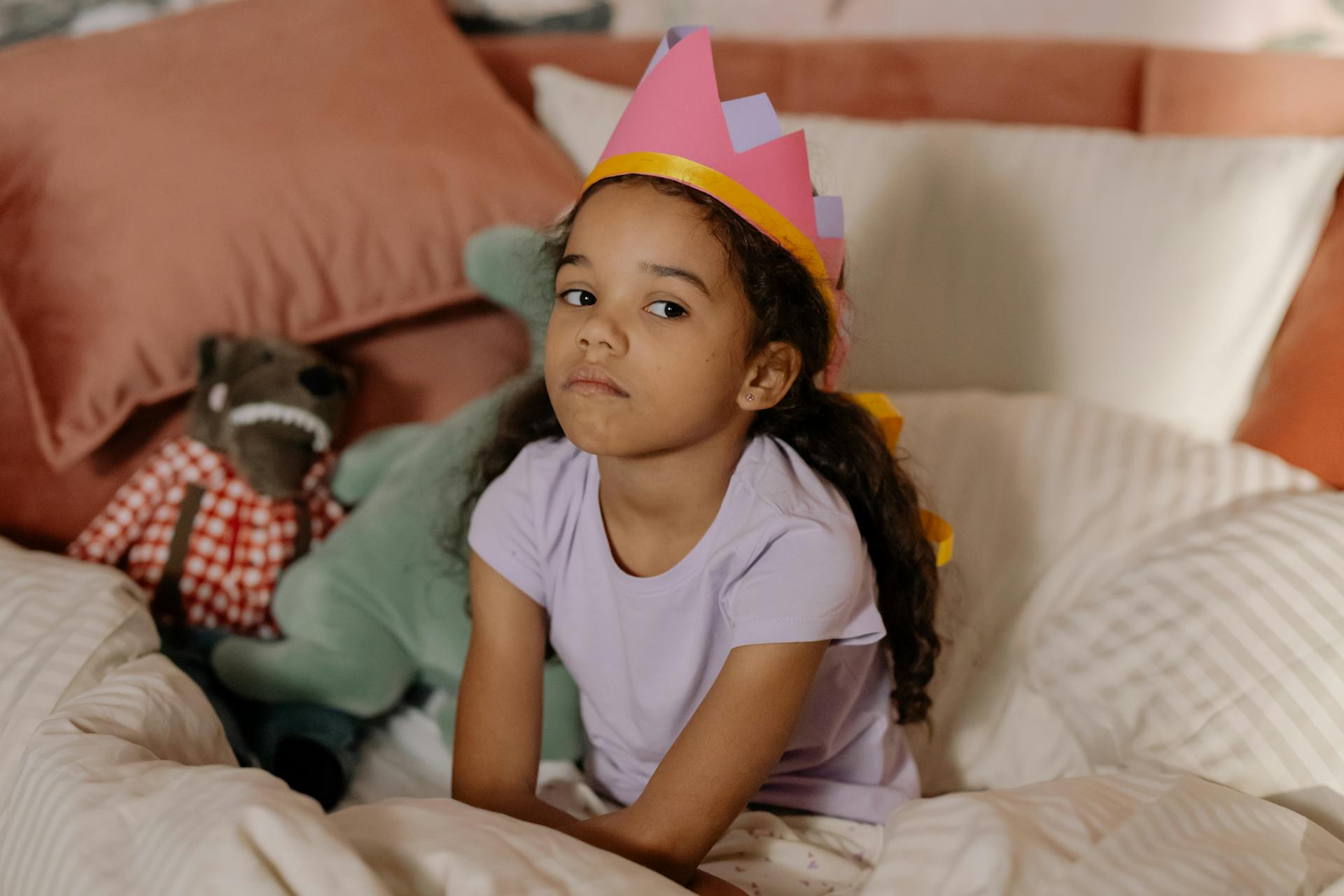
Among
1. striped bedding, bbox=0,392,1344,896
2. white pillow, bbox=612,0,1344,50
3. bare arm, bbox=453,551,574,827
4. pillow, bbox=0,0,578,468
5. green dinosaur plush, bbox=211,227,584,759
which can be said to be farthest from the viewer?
white pillow, bbox=612,0,1344,50

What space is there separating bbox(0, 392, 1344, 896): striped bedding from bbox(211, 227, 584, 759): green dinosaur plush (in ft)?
0.56

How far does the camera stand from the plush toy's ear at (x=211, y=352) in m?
Answer: 1.16

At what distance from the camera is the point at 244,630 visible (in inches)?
44.5

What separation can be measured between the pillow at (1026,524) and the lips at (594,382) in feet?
1.45

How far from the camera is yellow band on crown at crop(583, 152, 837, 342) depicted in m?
0.76

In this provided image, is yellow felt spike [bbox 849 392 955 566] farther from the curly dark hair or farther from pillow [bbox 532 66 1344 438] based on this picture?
pillow [bbox 532 66 1344 438]

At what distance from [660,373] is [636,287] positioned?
0.06m

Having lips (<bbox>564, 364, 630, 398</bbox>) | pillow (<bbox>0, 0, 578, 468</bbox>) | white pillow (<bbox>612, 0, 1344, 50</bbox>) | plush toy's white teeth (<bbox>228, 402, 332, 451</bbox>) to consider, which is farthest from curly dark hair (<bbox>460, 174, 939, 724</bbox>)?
white pillow (<bbox>612, 0, 1344, 50</bbox>)

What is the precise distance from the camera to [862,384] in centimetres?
126

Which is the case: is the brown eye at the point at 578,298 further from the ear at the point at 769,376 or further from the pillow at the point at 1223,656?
the pillow at the point at 1223,656

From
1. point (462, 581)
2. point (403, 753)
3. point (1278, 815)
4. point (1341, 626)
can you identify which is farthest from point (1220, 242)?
point (403, 753)

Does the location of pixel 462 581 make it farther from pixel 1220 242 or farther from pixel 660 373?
pixel 1220 242

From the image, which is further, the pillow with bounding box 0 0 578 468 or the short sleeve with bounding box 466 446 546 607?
the pillow with bounding box 0 0 578 468

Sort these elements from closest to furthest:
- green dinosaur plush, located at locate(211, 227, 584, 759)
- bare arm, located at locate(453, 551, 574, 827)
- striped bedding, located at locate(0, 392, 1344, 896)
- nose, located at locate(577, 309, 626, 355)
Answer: striped bedding, located at locate(0, 392, 1344, 896) → nose, located at locate(577, 309, 626, 355) → bare arm, located at locate(453, 551, 574, 827) → green dinosaur plush, located at locate(211, 227, 584, 759)
